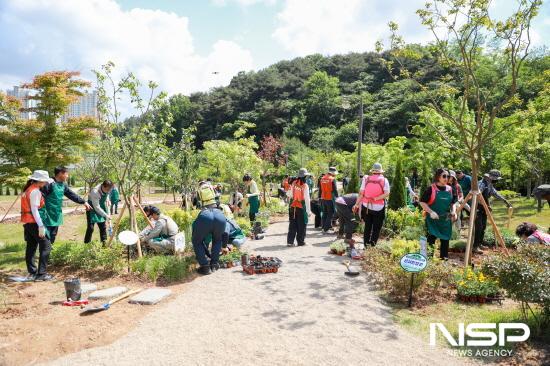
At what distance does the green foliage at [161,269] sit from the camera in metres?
6.61

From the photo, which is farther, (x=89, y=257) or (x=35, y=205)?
(x=89, y=257)

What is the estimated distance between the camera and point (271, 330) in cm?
458

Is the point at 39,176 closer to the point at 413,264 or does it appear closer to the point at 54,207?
the point at 54,207

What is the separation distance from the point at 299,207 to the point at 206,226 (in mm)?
2743

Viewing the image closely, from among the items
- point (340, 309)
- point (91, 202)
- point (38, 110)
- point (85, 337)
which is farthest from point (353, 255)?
point (38, 110)

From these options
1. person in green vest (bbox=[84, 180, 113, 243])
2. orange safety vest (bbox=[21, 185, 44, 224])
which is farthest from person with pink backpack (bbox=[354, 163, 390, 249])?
orange safety vest (bbox=[21, 185, 44, 224])

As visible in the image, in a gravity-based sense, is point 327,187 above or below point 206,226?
above

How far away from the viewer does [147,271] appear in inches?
261

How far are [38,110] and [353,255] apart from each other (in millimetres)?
10076

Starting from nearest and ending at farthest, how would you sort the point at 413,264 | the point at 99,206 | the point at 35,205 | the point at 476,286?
the point at 413,264 < the point at 476,286 < the point at 35,205 < the point at 99,206

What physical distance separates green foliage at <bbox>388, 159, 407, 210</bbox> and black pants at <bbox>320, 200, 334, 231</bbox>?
74.8 inches

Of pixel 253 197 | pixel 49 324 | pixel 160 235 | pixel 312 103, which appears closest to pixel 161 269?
pixel 160 235

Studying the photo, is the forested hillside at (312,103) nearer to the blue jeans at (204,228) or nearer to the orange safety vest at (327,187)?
the orange safety vest at (327,187)

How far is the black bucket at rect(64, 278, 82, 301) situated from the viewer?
5.54 m
